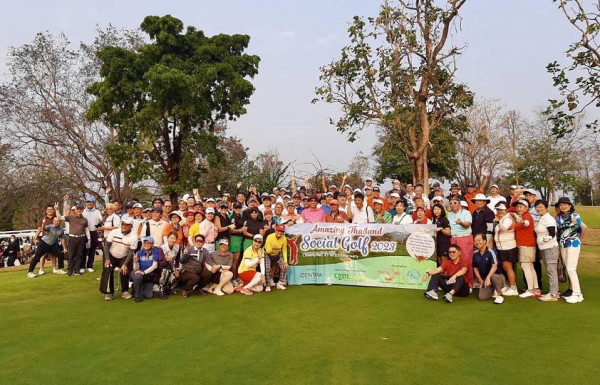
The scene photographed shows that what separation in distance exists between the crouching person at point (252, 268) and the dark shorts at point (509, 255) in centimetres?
401

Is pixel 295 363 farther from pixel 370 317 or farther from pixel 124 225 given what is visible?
pixel 124 225

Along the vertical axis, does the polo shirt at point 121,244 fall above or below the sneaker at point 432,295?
above

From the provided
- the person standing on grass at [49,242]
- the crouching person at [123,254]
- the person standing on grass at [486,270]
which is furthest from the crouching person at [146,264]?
the person standing on grass at [486,270]

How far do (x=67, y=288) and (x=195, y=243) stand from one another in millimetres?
3163

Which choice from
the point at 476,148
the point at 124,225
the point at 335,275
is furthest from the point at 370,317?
the point at 476,148

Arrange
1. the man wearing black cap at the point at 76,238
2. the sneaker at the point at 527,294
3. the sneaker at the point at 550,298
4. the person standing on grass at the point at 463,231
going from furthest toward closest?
the man wearing black cap at the point at 76,238
the person standing on grass at the point at 463,231
the sneaker at the point at 527,294
the sneaker at the point at 550,298

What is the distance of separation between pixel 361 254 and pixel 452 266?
67.1 inches

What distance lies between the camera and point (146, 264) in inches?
289

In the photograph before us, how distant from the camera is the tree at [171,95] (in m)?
16.8

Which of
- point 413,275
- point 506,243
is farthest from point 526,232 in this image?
point 413,275

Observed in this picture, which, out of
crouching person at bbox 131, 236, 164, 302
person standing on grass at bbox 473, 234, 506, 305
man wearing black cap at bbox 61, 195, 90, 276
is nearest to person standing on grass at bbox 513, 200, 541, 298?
person standing on grass at bbox 473, 234, 506, 305

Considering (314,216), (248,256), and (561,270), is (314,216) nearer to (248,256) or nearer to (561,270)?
(248,256)

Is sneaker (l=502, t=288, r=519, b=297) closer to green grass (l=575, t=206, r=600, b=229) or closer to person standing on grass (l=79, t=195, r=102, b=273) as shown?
person standing on grass (l=79, t=195, r=102, b=273)

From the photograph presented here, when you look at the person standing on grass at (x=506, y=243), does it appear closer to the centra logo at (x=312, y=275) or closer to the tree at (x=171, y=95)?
the centra logo at (x=312, y=275)
